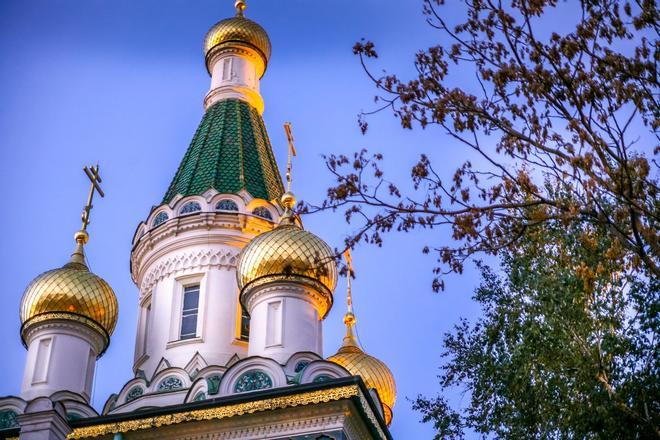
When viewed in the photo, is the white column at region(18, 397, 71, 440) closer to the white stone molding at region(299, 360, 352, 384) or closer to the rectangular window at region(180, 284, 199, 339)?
the rectangular window at region(180, 284, 199, 339)

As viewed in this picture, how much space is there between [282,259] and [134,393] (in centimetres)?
249

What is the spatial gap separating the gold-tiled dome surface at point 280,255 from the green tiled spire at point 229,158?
6.47ft

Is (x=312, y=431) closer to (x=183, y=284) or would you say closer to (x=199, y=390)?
(x=199, y=390)

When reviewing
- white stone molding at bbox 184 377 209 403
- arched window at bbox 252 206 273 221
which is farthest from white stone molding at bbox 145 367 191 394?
arched window at bbox 252 206 273 221

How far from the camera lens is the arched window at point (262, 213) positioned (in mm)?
16859

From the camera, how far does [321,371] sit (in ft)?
45.2

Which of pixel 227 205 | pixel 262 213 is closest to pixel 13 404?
pixel 227 205

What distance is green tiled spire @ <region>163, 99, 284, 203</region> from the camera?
17.3 metres

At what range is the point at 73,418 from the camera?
14117 millimetres

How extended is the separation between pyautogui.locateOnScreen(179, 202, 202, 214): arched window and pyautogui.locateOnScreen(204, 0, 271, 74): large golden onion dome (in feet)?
12.8

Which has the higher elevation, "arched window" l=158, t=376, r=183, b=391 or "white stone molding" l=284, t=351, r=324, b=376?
"arched window" l=158, t=376, r=183, b=391

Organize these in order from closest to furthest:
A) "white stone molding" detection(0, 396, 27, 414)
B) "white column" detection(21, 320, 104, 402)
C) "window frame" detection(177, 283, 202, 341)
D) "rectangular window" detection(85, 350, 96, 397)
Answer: "white stone molding" detection(0, 396, 27, 414) < "white column" detection(21, 320, 104, 402) < "rectangular window" detection(85, 350, 96, 397) < "window frame" detection(177, 283, 202, 341)

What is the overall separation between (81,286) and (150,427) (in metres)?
2.84

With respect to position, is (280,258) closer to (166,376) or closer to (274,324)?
(274,324)
